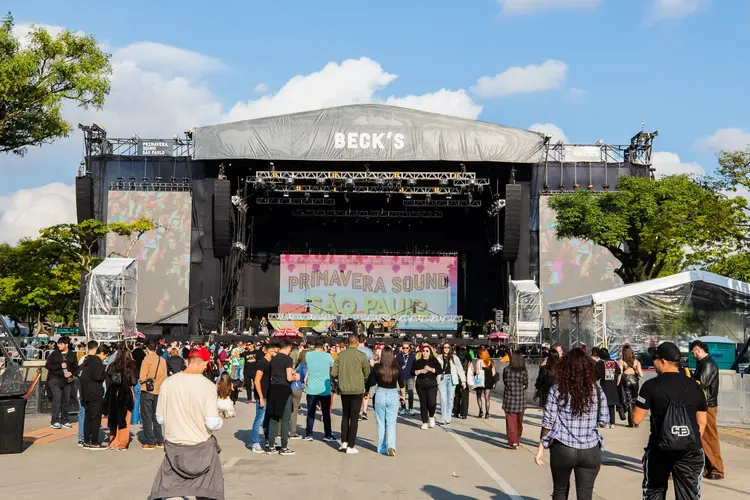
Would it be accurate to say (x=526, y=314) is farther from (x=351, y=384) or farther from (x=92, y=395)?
(x=92, y=395)

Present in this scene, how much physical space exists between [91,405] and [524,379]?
6.35 metres

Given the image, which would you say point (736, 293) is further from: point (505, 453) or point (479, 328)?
point (479, 328)

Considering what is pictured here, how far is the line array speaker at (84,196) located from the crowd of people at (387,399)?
66.4 feet

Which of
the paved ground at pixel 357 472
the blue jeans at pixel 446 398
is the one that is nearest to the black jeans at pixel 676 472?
the paved ground at pixel 357 472

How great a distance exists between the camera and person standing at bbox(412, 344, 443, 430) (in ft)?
47.8

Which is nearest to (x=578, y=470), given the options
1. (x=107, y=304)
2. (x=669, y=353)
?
(x=669, y=353)

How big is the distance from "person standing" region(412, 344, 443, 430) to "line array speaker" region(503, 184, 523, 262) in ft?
78.0

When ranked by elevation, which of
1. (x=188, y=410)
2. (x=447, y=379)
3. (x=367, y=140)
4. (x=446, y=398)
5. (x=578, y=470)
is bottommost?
(x=446, y=398)

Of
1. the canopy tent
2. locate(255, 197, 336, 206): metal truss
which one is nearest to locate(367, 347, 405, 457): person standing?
the canopy tent

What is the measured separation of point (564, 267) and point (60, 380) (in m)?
29.4

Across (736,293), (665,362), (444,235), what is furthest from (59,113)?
(444,235)

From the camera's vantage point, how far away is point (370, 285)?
144ft

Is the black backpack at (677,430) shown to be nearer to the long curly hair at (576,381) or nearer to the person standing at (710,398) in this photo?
the long curly hair at (576,381)

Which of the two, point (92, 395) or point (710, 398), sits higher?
point (710, 398)
